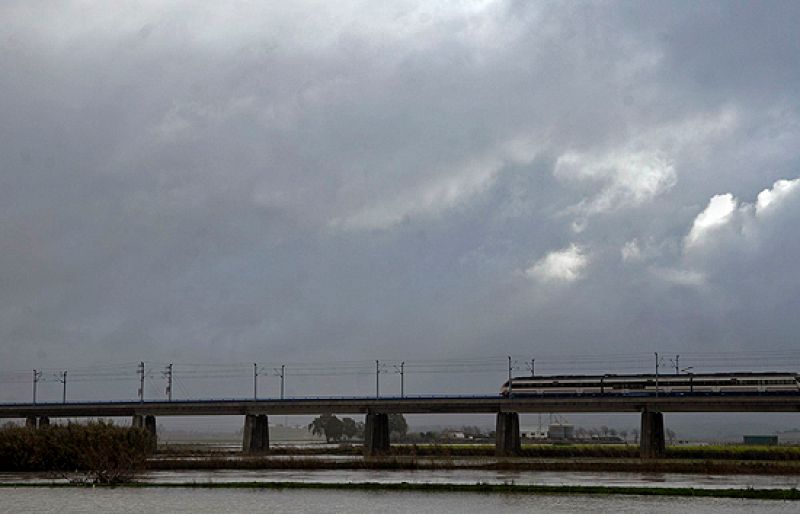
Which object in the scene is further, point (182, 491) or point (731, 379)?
point (731, 379)

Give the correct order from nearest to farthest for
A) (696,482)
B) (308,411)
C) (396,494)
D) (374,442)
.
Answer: (396,494), (696,482), (374,442), (308,411)

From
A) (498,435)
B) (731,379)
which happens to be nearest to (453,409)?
(498,435)

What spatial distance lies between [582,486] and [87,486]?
3099cm

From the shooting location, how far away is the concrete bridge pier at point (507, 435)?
12212 centimetres

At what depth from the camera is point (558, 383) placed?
131000 millimetres

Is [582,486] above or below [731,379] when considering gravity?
below

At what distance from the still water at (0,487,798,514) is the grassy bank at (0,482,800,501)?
1886mm

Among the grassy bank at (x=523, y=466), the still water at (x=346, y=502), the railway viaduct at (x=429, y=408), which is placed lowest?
the grassy bank at (x=523, y=466)

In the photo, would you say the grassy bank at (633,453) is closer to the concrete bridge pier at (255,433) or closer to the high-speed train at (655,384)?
the high-speed train at (655,384)

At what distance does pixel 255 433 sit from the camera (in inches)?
5541

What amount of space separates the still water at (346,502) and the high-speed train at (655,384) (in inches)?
2942

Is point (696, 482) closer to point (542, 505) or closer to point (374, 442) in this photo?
point (542, 505)

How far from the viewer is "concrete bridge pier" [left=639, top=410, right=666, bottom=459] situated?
114438 millimetres

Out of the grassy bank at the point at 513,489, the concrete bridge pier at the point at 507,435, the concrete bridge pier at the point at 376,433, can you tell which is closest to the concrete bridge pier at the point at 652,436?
the concrete bridge pier at the point at 507,435
